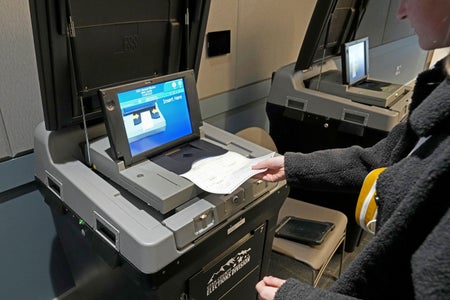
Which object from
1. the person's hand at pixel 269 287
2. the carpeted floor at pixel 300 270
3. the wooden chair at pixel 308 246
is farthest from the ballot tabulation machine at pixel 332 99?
the person's hand at pixel 269 287

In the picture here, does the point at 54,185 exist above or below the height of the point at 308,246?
above

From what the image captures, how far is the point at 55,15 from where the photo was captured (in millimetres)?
770

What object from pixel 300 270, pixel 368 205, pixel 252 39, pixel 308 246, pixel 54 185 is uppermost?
pixel 252 39

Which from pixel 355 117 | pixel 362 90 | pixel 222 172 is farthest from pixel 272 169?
pixel 362 90

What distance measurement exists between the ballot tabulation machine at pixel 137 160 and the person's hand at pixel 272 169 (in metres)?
0.03

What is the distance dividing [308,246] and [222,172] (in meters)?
0.64

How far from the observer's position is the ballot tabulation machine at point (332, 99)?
1567 millimetres

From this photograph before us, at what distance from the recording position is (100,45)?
91 cm

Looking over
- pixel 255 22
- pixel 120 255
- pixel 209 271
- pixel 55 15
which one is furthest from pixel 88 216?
pixel 255 22

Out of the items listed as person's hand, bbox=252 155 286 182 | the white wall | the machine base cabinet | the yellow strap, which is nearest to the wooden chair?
the machine base cabinet

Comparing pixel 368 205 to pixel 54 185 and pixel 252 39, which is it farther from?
pixel 252 39

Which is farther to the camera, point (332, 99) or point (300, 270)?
point (300, 270)

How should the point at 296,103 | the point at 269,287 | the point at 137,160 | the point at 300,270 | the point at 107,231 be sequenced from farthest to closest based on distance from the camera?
the point at 300,270, the point at 296,103, the point at 137,160, the point at 107,231, the point at 269,287

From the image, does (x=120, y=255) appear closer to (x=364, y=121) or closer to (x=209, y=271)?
(x=209, y=271)
